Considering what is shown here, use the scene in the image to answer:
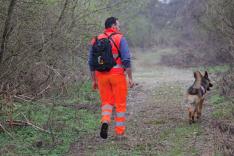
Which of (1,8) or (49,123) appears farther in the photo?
(49,123)

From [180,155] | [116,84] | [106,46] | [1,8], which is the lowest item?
[180,155]

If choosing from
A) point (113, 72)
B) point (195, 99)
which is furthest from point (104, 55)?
point (195, 99)

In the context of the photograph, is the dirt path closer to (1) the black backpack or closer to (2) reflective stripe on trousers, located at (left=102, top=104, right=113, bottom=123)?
(2) reflective stripe on trousers, located at (left=102, top=104, right=113, bottom=123)

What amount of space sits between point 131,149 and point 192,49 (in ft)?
93.1

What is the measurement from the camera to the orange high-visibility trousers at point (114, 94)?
904 cm

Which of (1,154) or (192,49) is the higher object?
(192,49)

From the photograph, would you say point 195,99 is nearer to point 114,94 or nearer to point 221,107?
point 221,107

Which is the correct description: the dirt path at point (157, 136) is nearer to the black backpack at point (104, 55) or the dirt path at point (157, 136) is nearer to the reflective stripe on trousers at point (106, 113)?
the reflective stripe on trousers at point (106, 113)

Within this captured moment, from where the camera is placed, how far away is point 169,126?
10445mm

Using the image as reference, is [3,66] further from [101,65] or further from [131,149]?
[131,149]

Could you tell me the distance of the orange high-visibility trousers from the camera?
904 cm

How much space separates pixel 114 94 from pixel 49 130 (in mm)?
1550

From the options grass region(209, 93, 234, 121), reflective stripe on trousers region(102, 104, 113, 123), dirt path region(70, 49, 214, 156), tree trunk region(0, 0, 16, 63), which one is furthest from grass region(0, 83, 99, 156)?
grass region(209, 93, 234, 121)

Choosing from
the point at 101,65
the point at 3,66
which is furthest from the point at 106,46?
the point at 3,66
